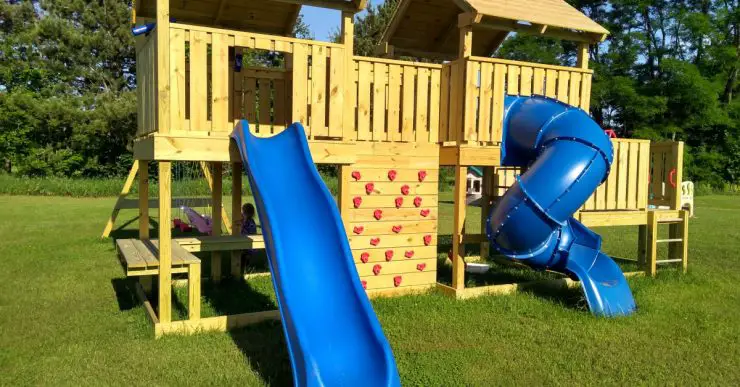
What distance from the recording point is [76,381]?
4.89 m

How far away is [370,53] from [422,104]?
31278 millimetres

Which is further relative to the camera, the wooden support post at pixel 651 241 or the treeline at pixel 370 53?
the treeline at pixel 370 53

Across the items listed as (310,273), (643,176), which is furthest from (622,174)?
(310,273)

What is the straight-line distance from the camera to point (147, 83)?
7.11 m

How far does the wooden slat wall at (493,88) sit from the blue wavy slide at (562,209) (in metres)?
0.63

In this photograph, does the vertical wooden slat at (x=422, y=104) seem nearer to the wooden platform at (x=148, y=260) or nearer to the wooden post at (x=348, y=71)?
the wooden post at (x=348, y=71)

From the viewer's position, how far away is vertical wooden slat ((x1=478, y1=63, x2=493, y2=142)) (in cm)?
817

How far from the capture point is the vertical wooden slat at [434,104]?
8.43 metres

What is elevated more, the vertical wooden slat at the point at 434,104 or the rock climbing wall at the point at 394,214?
the vertical wooden slat at the point at 434,104

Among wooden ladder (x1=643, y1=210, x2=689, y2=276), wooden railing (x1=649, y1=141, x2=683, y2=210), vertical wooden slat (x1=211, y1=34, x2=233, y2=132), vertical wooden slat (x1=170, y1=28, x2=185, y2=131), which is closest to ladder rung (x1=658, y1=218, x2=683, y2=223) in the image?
wooden ladder (x1=643, y1=210, x2=689, y2=276)

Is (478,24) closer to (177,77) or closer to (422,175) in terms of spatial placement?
(422,175)

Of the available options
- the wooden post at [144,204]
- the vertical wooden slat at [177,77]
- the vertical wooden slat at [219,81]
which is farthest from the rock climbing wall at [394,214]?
the wooden post at [144,204]

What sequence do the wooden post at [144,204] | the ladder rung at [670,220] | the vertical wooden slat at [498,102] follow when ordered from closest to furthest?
the wooden post at [144,204], the vertical wooden slat at [498,102], the ladder rung at [670,220]

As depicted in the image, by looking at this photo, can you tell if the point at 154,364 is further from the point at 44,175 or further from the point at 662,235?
the point at 44,175
